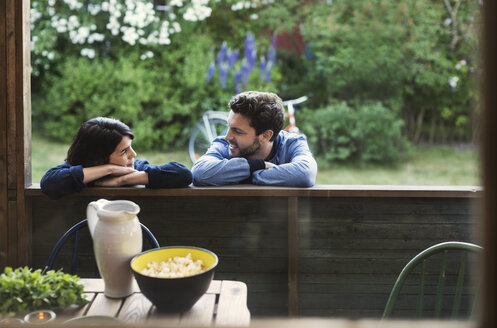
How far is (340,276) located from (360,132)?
3.85 metres

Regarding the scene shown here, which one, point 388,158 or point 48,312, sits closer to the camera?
point 48,312

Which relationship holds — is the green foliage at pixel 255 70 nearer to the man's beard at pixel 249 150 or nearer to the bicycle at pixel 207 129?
the bicycle at pixel 207 129

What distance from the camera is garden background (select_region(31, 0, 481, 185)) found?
5.60 meters

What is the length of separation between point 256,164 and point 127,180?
1.74 ft

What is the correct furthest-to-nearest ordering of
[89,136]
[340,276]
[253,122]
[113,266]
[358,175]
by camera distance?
[358,175] < [253,122] < [340,276] < [89,136] < [113,266]

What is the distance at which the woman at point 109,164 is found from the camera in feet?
6.31

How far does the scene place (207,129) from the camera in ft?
16.1

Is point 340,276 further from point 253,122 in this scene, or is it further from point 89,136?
point 89,136

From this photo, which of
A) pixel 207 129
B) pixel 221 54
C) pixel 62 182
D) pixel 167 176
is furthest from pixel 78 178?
pixel 221 54

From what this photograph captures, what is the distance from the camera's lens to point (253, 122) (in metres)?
2.19

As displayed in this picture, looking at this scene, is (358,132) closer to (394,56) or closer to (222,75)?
(394,56)

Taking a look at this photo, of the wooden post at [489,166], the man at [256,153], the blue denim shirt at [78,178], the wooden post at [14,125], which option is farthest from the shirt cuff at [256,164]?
the wooden post at [489,166]

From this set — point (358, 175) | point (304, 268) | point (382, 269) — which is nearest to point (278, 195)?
point (304, 268)

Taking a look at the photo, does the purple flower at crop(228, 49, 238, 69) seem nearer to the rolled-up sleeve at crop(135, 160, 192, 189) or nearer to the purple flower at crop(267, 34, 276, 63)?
the purple flower at crop(267, 34, 276, 63)
